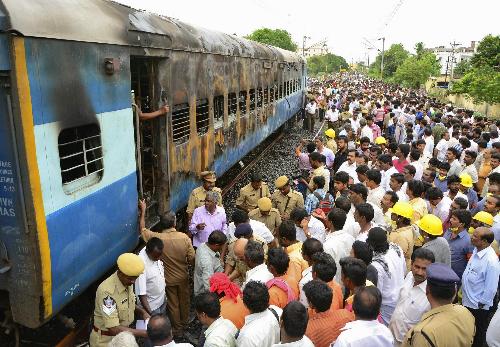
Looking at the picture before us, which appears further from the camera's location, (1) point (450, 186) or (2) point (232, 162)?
Answer: (2) point (232, 162)

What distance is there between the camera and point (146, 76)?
5754mm

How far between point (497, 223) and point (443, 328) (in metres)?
3.05

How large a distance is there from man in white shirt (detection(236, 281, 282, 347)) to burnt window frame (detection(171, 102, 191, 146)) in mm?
3460

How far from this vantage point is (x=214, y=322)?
3029 mm

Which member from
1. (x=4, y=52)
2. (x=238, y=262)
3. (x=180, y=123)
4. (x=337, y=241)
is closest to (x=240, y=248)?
(x=238, y=262)

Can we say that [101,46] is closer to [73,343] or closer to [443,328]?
[73,343]

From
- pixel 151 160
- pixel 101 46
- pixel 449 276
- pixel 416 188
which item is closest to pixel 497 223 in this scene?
pixel 416 188

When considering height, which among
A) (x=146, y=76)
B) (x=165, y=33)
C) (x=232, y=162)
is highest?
(x=165, y=33)

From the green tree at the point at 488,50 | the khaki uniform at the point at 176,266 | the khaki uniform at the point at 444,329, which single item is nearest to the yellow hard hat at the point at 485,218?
the khaki uniform at the point at 444,329

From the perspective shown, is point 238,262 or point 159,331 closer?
point 159,331

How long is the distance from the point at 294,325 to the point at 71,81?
108 inches

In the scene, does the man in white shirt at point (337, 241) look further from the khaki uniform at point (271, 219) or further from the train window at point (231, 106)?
the train window at point (231, 106)

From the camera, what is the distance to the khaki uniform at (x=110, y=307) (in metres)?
3.50

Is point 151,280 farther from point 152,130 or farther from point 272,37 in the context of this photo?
point 272,37
